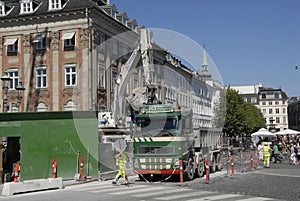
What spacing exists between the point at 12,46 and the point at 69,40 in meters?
6.21

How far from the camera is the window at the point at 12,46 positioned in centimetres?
4197

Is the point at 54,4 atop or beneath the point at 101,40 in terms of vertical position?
atop

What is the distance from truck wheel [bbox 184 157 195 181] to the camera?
746 inches

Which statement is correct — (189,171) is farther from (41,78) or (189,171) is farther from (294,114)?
(294,114)

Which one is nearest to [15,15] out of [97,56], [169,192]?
[97,56]

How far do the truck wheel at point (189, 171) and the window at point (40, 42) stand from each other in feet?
85.5

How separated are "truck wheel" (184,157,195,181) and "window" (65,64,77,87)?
22.8 metres

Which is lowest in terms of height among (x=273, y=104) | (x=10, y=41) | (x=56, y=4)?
(x=273, y=104)

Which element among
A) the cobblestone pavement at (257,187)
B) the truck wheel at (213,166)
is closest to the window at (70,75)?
the truck wheel at (213,166)

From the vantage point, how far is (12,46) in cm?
4250

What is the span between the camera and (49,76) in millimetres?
40906

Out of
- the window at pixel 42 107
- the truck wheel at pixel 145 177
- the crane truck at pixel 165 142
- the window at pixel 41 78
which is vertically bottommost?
the truck wheel at pixel 145 177

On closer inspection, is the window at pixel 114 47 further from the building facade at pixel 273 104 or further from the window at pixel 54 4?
the building facade at pixel 273 104

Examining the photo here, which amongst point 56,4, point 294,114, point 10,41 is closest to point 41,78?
point 10,41
